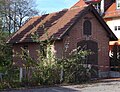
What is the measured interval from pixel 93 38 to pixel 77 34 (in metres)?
1.85

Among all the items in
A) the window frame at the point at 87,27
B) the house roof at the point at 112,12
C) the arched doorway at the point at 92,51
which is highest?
the house roof at the point at 112,12

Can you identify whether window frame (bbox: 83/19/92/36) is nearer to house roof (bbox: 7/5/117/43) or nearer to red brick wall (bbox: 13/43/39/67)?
house roof (bbox: 7/5/117/43)

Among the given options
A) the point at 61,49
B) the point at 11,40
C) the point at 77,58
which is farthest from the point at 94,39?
the point at 11,40

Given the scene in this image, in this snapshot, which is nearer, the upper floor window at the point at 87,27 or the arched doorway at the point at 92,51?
the arched doorway at the point at 92,51

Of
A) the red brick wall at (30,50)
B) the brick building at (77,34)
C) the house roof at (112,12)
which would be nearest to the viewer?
the brick building at (77,34)

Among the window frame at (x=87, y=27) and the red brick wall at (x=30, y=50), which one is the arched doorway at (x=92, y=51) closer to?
the window frame at (x=87, y=27)

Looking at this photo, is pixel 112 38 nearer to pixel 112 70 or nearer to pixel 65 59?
pixel 112 70

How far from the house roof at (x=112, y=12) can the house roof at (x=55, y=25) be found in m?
10.1

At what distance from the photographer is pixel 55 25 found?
29.3m

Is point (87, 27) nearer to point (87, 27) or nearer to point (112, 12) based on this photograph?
point (87, 27)

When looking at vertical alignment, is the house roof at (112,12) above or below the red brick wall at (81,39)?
above

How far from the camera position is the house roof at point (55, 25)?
89.8 ft

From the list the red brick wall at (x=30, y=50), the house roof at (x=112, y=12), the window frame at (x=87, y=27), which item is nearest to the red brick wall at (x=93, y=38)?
the window frame at (x=87, y=27)

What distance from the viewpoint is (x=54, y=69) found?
75.3 feet
